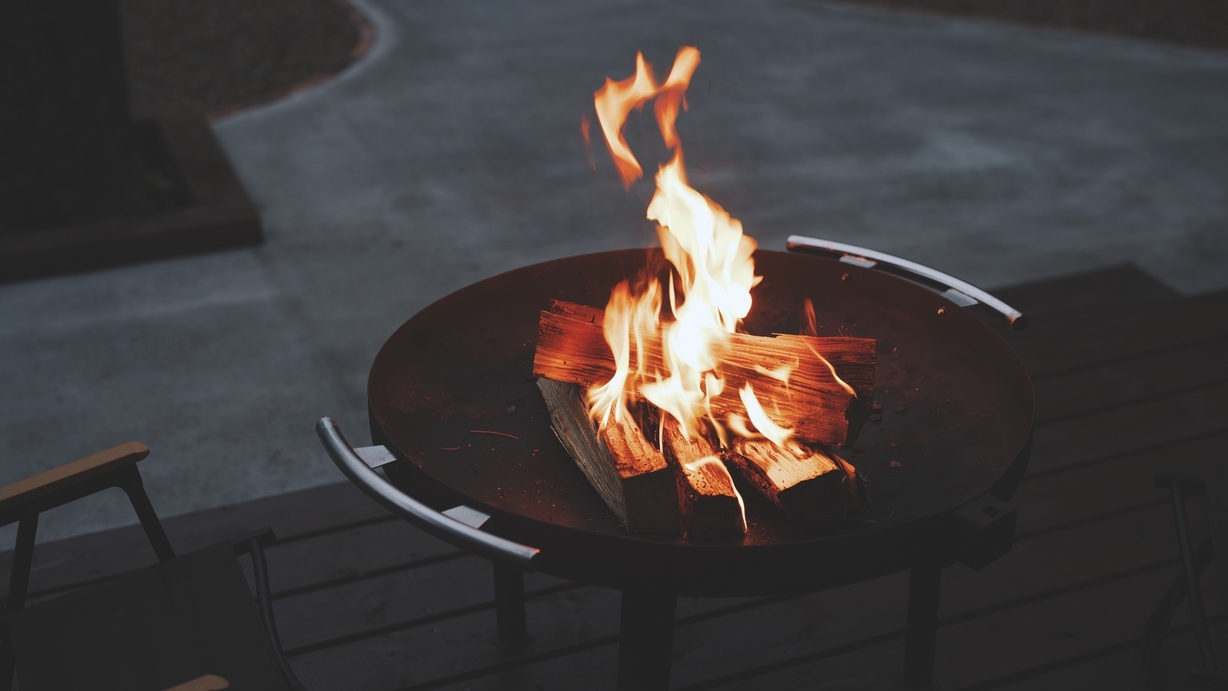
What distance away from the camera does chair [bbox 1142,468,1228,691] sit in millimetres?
1651

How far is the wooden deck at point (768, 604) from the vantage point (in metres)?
2.04

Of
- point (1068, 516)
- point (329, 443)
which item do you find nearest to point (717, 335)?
point (329, 443)

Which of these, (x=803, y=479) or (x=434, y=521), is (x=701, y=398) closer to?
(x=803, y=479)

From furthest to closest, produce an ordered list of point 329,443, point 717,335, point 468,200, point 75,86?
point 468,200 < point 75,86 < point 717,335 < point 329,443

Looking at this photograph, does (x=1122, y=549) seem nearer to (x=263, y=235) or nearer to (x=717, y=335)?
(x=717, y=335)

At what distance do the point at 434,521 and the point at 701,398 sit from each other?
1.84ft

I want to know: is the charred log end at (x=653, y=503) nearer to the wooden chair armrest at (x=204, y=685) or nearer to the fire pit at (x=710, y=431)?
the fire pit at (x=710, y=431)

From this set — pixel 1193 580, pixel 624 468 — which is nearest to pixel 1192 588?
pixel 1193 580

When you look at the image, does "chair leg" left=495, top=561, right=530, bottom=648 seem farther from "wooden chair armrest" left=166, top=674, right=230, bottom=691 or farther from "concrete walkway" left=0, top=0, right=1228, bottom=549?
"concrete walkway" left=0, top=0, right=1228, bottom=549

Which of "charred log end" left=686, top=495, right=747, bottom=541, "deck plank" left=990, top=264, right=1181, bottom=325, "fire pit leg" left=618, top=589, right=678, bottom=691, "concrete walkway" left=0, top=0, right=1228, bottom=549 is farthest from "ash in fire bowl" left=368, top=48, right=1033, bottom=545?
"deck plank" left=990, top=264, right=1181, bottom=325

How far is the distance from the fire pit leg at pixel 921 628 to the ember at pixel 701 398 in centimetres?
37

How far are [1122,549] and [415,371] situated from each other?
69.4 inches

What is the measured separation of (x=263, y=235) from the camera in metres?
4.32

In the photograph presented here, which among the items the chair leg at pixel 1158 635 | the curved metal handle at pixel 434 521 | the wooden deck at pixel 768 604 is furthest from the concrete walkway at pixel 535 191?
the chair leg at pixel 1158 635
